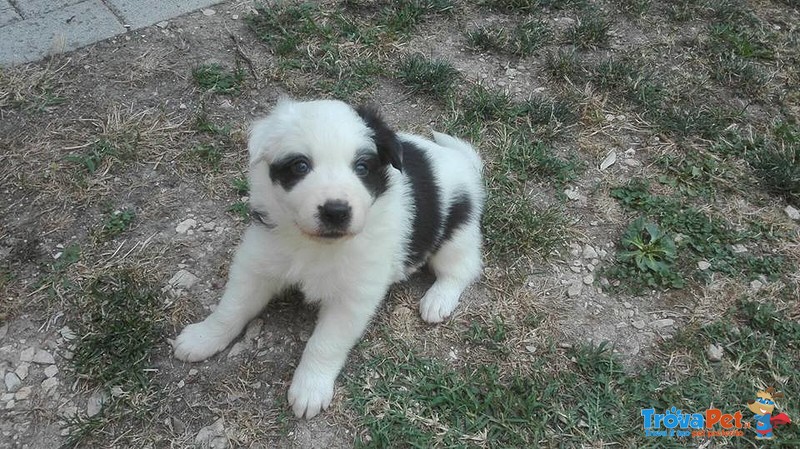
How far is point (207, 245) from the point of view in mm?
3408

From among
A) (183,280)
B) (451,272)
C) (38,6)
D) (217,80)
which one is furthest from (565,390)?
(38,6)

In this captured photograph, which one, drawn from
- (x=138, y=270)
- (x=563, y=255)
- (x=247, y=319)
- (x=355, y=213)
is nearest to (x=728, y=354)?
(x=563, y=255)

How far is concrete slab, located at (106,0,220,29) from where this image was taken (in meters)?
4.62

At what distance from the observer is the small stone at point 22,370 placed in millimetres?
2844

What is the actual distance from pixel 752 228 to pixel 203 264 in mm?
3071

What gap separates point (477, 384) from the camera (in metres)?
2.92

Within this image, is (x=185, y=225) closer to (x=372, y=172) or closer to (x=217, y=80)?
(x=217, y=80)

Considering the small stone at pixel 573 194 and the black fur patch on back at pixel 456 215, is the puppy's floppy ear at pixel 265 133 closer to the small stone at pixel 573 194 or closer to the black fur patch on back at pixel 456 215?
the black fur patch on back at pixel 456 215

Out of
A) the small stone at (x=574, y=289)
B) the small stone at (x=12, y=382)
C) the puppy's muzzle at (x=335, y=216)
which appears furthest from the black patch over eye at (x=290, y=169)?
the small stone at (x=574, y=289)

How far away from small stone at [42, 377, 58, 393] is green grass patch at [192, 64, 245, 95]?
2078 mm

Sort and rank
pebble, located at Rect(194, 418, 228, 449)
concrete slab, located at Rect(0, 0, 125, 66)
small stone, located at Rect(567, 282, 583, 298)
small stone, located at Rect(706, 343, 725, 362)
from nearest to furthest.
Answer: pebble, located at Rect(194, 418, 228, 449)
small stone, located at Rect(706, 343, 725, 362)
small stone, located at Rect(567, 282, 583, 298)
concrete slab, located at Rect(0, 0, 125, 66)

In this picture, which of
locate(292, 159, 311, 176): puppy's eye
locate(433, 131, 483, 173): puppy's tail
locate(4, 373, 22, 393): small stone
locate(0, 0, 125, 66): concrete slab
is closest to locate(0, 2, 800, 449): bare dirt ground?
locate(4, 373, 22, 393): small stone

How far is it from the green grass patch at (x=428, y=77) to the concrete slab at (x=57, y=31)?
6.66 feet

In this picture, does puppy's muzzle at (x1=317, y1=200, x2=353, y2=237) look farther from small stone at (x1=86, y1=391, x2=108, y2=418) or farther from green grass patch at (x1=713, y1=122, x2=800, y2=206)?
green grass patch at (x1=713, y1=122, x2=800, y2=206)
